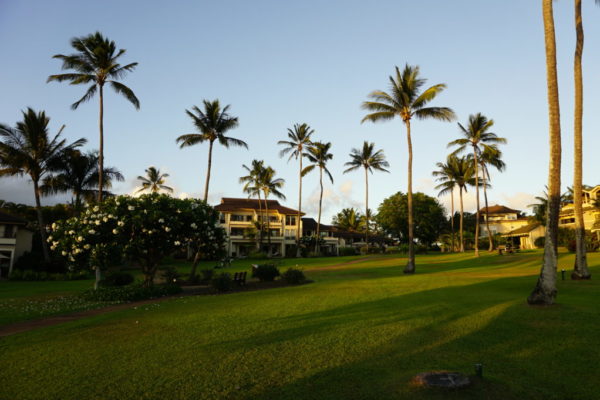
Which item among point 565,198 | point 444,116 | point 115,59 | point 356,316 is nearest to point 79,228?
point 356,316

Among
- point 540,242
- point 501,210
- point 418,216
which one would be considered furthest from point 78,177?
point 501,210

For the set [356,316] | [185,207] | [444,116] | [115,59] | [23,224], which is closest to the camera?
[356,316]

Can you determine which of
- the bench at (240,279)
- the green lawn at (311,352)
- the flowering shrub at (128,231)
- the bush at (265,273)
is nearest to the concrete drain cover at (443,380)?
the green lawn at (311,352)

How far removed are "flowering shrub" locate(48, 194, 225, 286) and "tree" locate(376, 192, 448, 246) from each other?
52173 millimetres

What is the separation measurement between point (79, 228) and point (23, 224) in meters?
25.4

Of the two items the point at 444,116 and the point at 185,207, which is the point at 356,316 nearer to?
the point at 185,207

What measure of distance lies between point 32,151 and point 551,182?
39.7 meters

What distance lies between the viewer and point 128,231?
1828 cm

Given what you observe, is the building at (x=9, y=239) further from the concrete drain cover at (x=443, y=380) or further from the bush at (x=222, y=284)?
the concrete drain cover at (x=443, y=380)

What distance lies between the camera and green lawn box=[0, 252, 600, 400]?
227 inches

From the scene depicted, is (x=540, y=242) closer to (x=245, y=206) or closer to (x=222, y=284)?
(x=245, y=206)

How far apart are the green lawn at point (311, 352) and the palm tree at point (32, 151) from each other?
2989cm

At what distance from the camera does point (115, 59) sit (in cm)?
2961

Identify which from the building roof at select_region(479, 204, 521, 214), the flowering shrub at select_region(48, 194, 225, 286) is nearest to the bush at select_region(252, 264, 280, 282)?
the flowering shrub at select_region(48, 194, 225, 286)
